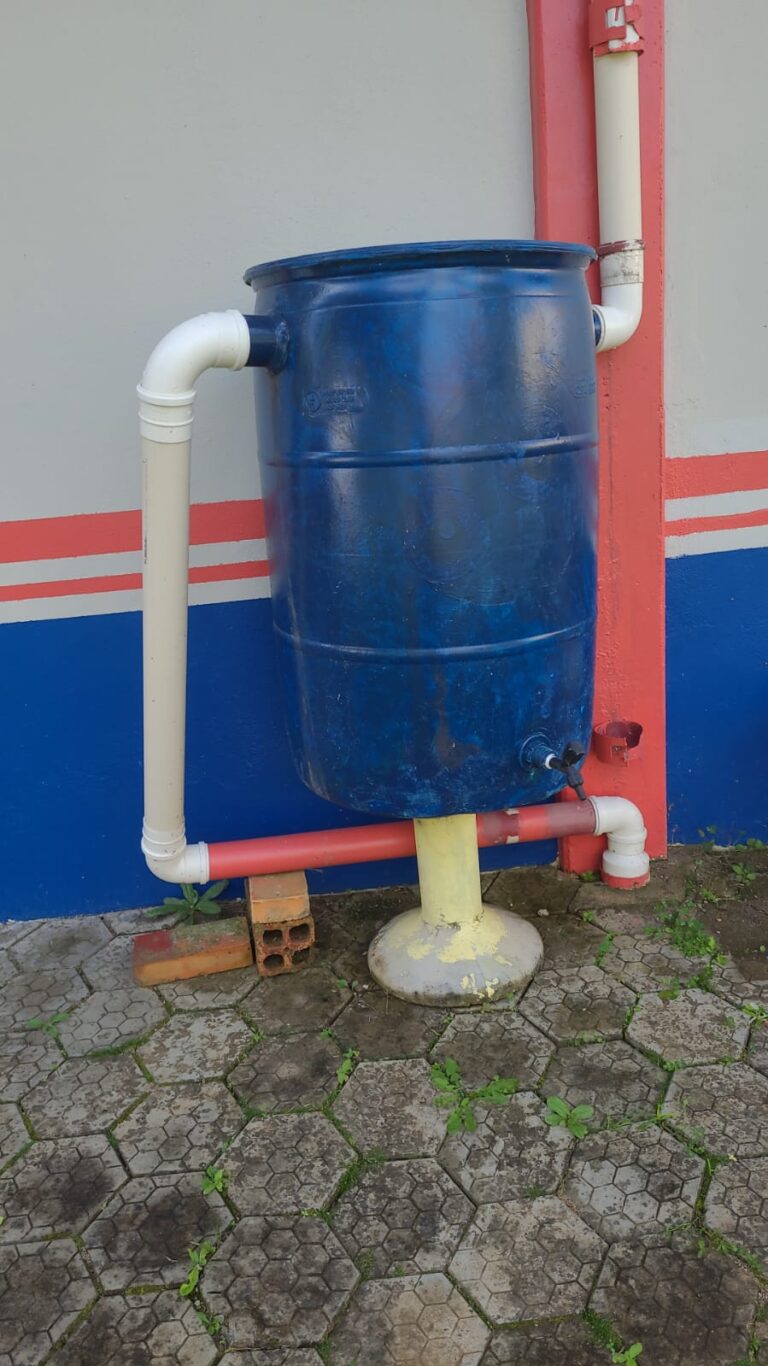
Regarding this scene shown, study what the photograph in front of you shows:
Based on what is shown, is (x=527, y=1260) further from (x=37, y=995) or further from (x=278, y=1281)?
(x=37, y=995)

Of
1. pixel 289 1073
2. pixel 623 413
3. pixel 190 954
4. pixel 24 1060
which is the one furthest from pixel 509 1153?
pixel 623 413

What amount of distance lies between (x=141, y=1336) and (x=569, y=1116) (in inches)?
33.9

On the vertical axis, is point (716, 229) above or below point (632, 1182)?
above

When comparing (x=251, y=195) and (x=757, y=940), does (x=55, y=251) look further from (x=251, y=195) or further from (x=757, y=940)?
(x=757, y=940)

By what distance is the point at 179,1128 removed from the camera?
2.12m

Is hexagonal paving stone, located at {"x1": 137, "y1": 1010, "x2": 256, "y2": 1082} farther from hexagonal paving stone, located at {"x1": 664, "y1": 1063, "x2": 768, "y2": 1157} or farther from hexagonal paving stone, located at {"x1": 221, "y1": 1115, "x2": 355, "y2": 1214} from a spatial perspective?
hexagonal paving stone, located at {"x1": 664, "y1": 1063, "x2": 768, "y2": 1157}

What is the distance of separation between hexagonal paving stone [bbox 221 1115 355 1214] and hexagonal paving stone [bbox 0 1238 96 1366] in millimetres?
296

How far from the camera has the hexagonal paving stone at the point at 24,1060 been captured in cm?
228

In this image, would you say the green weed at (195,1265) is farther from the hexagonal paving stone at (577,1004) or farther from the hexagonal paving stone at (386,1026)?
the hexagonal paving stone at (577,1004)

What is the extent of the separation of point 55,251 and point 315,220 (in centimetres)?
61

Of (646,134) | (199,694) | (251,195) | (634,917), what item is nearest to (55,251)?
(251,195)

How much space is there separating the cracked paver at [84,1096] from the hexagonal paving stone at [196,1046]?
51mm

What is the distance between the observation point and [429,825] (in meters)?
2.48

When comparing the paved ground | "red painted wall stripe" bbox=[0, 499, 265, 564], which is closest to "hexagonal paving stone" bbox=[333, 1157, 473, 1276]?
the paved ground
